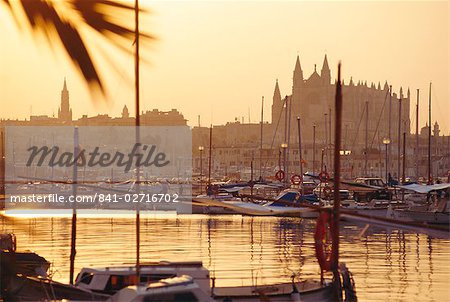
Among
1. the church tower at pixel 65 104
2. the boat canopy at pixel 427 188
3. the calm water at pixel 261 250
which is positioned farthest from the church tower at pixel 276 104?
the church tower at pixel 65 104

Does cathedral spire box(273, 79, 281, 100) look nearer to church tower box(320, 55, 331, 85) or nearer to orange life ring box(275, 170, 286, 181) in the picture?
church tower box(320, 55, 331, 85)

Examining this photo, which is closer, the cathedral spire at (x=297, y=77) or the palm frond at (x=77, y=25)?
the palm frond at (x=77, y=25)

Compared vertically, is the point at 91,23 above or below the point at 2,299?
above

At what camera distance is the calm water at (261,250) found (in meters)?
18.0

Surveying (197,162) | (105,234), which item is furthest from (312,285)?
(197,162)

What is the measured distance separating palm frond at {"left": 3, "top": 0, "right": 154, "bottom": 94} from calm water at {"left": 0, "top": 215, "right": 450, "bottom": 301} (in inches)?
464

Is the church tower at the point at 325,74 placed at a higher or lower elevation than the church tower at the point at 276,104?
higher

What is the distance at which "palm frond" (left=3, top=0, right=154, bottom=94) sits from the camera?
2072 mm

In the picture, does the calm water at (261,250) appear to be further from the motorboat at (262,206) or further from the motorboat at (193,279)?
the motorboat at (193,279)

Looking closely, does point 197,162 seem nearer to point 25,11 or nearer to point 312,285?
point 312,285

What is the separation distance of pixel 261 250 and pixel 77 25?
75.0 ft

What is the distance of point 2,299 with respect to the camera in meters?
12.7

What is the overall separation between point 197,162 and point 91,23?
12138cm

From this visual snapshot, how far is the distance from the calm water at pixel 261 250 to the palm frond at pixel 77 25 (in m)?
11.8
